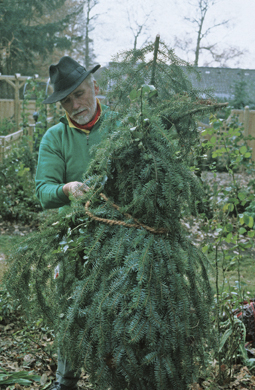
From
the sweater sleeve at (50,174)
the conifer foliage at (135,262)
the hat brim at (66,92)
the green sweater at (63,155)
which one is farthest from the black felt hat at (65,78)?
the conifer foliage at (135,262)

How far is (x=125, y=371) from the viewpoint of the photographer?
1.56 m

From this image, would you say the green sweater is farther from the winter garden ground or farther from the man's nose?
the winter garden ground

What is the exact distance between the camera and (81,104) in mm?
2373

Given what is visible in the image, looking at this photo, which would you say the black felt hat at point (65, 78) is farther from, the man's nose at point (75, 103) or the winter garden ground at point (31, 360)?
the winter garden ground at point (31, 360)

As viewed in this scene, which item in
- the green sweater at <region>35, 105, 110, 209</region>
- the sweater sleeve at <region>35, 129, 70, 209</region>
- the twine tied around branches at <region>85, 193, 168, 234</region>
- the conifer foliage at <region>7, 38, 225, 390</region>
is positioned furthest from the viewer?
the green sweater at <region>35, 105, 110, 209</region>

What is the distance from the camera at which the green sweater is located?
2395 millimetres

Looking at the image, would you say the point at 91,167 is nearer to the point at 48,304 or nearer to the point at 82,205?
the point at 82,205

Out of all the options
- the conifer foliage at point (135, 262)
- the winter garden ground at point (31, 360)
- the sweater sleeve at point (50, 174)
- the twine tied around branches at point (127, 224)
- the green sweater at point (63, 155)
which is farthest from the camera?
the winter garden ground at point (31, 360)

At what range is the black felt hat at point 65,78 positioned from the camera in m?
2.32

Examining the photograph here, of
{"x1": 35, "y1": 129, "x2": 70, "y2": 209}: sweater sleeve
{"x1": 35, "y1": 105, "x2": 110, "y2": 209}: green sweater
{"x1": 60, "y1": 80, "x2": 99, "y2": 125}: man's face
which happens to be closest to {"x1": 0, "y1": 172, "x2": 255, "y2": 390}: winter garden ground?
{"x1": 35, "y1": 129, "x2": 70, "y2": 209}: sweater sleeve

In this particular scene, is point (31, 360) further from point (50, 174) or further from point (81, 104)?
point (81, 104)

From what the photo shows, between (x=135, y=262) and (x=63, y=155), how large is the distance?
1.14m

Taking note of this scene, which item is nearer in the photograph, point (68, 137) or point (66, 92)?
point (66, 92)

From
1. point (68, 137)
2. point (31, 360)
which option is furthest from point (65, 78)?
point (31, 360)
